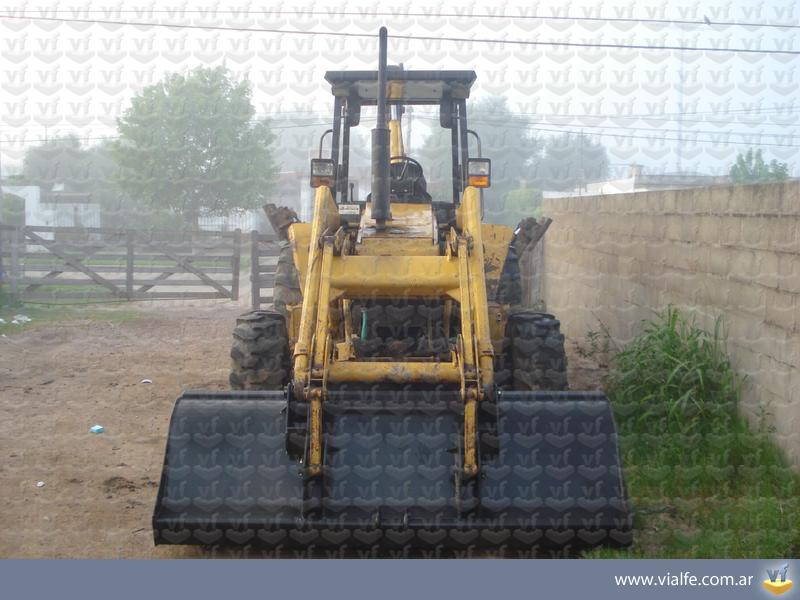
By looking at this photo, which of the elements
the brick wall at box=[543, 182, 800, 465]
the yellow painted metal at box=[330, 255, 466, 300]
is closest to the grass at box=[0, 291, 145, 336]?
the brick wall at box=[543, 182, 800, 465]

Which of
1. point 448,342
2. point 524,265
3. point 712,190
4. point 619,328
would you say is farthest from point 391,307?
point 524,265

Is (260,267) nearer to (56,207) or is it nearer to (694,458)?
(694,458)

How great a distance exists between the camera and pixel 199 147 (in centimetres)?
2184

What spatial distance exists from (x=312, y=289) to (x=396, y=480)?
3.05 ft

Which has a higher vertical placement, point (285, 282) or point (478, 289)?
point (478, 289)

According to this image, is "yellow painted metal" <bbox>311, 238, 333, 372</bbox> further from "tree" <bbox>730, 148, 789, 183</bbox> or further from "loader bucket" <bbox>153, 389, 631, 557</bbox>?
Answer: "tree" <bbox>730, 148, 789, 183</bbox>

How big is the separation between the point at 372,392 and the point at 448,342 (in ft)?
3.10

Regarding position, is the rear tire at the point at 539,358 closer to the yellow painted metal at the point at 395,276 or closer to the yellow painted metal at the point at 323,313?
the yellow painted metal at the point at 395,276

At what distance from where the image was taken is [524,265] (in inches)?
445

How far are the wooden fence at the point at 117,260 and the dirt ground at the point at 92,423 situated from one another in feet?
8.26

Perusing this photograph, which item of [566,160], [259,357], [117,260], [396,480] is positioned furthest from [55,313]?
[566,160]

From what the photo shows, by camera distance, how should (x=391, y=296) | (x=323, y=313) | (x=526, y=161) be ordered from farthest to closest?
(x=526, y=161) → (x=391, y=296) → (x=323, y=313)

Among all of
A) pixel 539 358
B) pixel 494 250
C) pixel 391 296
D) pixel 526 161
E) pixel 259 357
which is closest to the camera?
pixel 391 296

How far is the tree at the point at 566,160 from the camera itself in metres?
20.5
